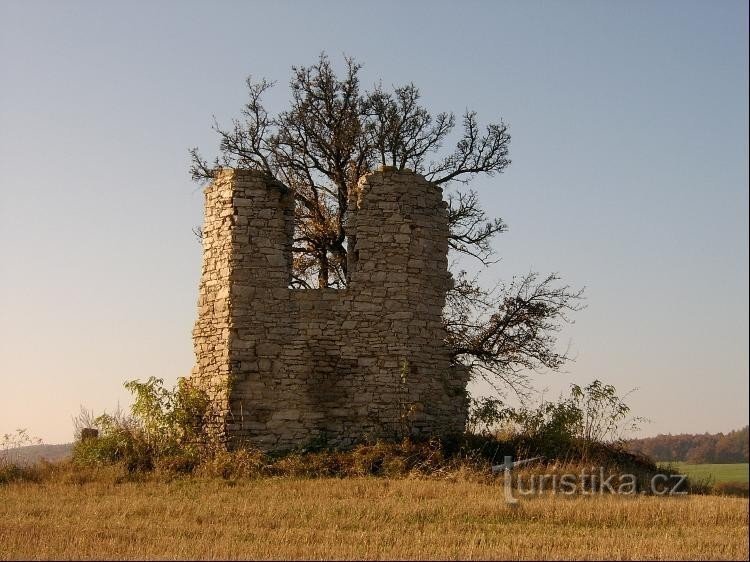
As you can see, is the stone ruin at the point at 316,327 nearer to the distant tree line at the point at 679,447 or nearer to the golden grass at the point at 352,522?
the golden grass at the point at 352,522

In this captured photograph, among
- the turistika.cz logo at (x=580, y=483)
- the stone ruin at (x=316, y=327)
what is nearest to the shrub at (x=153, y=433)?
the stone ruin at (x=316, y=327)

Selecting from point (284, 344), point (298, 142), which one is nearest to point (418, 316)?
point (284, 344)

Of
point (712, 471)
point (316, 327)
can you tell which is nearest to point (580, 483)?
point (712, 471)

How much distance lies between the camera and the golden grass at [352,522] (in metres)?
9.99

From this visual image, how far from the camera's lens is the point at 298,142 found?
20.7m

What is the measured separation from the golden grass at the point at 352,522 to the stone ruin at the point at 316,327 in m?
1.90

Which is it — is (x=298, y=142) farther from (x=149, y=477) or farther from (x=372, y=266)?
(x=149, y=477)

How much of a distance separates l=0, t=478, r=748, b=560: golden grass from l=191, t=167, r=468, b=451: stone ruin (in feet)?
6.25

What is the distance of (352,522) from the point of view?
38.0ft

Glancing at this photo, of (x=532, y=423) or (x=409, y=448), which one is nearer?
(x=409, y=448)

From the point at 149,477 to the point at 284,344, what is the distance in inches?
119

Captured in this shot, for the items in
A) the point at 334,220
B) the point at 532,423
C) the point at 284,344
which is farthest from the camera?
the point at 334,220

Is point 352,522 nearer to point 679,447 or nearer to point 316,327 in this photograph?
point 316,327

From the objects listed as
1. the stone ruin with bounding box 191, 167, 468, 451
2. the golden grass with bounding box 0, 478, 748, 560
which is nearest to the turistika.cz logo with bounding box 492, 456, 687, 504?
the golden grass with bounding box 0, 478, 748, 560
